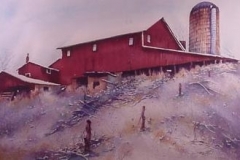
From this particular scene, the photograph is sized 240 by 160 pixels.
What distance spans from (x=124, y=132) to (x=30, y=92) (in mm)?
400

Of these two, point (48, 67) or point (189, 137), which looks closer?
point (189, 137)

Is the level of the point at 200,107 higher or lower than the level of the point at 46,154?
higher

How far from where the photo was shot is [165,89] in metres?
1.78

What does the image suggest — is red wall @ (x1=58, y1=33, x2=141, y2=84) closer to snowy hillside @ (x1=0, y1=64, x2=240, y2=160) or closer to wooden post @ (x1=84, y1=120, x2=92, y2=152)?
snowy hillside @ (x1=0, y1=64, x2=240, y2=160)

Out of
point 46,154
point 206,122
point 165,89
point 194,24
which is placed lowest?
point 46,154

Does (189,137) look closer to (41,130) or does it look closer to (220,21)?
(220,21)

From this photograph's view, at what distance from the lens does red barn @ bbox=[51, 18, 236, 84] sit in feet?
5.86

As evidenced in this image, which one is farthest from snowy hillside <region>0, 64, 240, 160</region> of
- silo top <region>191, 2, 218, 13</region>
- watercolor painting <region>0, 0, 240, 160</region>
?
silo top <region>191, 2, 218, 13</region>

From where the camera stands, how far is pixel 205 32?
1.75 metres

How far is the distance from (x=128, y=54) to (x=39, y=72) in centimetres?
35

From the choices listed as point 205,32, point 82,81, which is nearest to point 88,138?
point 82,81

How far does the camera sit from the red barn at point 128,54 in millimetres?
1787

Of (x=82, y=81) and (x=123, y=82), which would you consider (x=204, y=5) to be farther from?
(x=82, y=81)

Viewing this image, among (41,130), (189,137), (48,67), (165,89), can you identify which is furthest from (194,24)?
(41,130)
